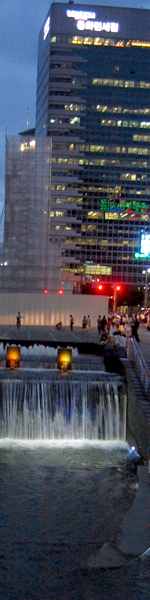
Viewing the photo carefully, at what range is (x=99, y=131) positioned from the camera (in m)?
128

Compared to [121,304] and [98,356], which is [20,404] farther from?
[121,304]

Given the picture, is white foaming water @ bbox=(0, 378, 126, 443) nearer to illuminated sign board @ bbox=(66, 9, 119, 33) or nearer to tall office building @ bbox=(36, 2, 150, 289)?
tall office building @ bbox=(36, 2, 150, 289)

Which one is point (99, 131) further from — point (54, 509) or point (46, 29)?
point (54, 509)

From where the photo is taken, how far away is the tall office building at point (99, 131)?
125438 mm

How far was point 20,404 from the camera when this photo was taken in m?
22.8

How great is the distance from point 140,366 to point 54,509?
904 cm

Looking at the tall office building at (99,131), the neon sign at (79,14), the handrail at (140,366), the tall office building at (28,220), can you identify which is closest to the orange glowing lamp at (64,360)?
the handrail at (140,366)

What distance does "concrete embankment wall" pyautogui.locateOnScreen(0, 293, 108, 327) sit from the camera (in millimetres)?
49500

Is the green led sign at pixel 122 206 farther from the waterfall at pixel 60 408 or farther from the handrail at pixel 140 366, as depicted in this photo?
the waterfall at pixel 60 408

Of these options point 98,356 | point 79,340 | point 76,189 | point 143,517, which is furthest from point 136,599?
point 76,189

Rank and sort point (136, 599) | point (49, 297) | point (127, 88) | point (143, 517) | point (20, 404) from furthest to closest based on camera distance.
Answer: point (127, 88) → point (49, 297) → point (20, 404) → point (143, 517) → point (136, 599)

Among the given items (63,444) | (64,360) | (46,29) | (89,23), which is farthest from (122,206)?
(63,444)

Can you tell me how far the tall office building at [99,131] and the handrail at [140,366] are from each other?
97.3 m

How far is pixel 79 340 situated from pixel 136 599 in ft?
86.3
